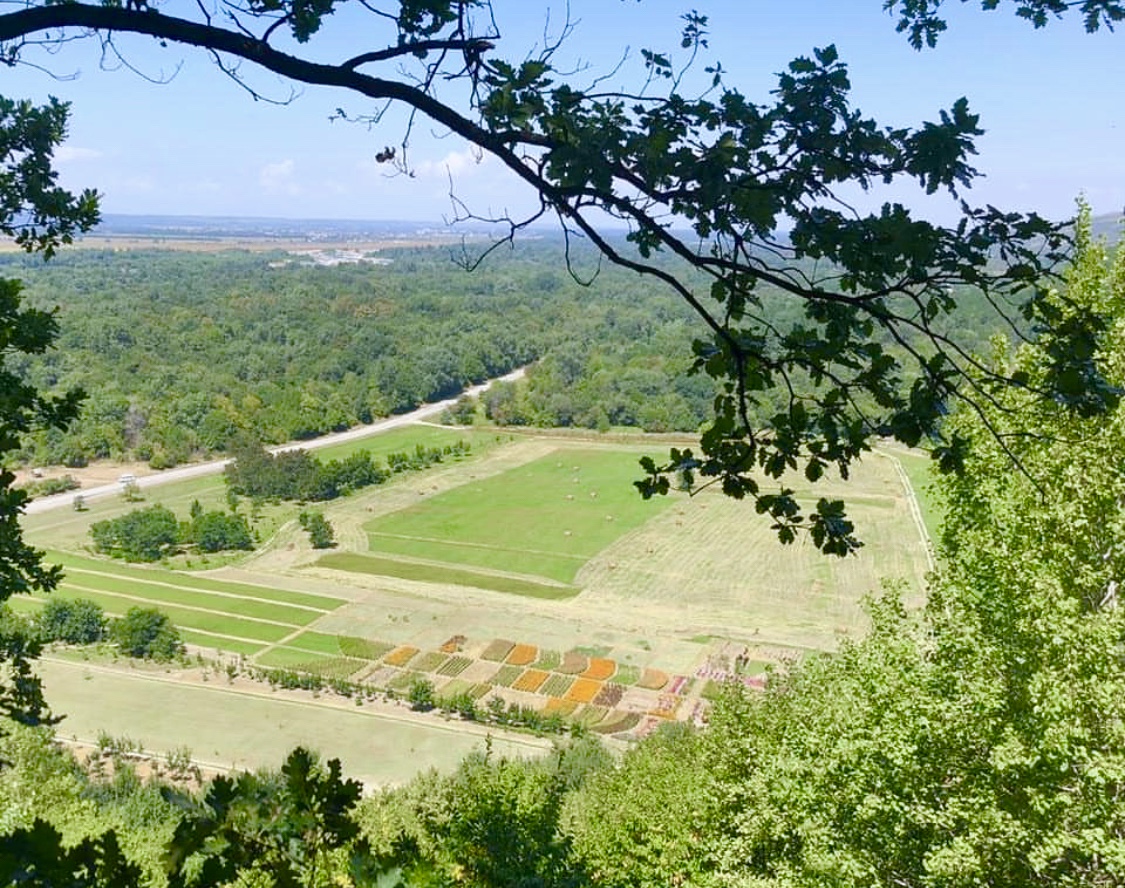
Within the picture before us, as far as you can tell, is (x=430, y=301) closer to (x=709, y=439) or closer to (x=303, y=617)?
(x=303, y=617)

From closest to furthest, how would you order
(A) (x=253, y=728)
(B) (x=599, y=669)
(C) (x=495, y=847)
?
1. (C) (x=495, y=847)
2. (A) (x=253, y=728)
3. (B) (x=599, y=669)

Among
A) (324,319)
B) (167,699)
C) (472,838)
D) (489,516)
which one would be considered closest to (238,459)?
(489,516)

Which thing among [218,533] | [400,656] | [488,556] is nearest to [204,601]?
[218,533]

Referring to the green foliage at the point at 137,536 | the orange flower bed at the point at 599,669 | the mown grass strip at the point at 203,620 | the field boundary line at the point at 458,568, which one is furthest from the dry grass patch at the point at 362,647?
the green foliage at the point at 137,536

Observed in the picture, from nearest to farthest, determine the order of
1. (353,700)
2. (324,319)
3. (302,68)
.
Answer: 1. (302,68)
2. (353,700)
3. (324,319)

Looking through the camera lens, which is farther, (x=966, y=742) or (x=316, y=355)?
(x=316, y=355)

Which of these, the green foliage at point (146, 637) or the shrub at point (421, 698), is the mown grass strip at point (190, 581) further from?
the shrub at point (421, 698)

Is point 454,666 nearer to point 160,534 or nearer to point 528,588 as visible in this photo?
point 528,588
